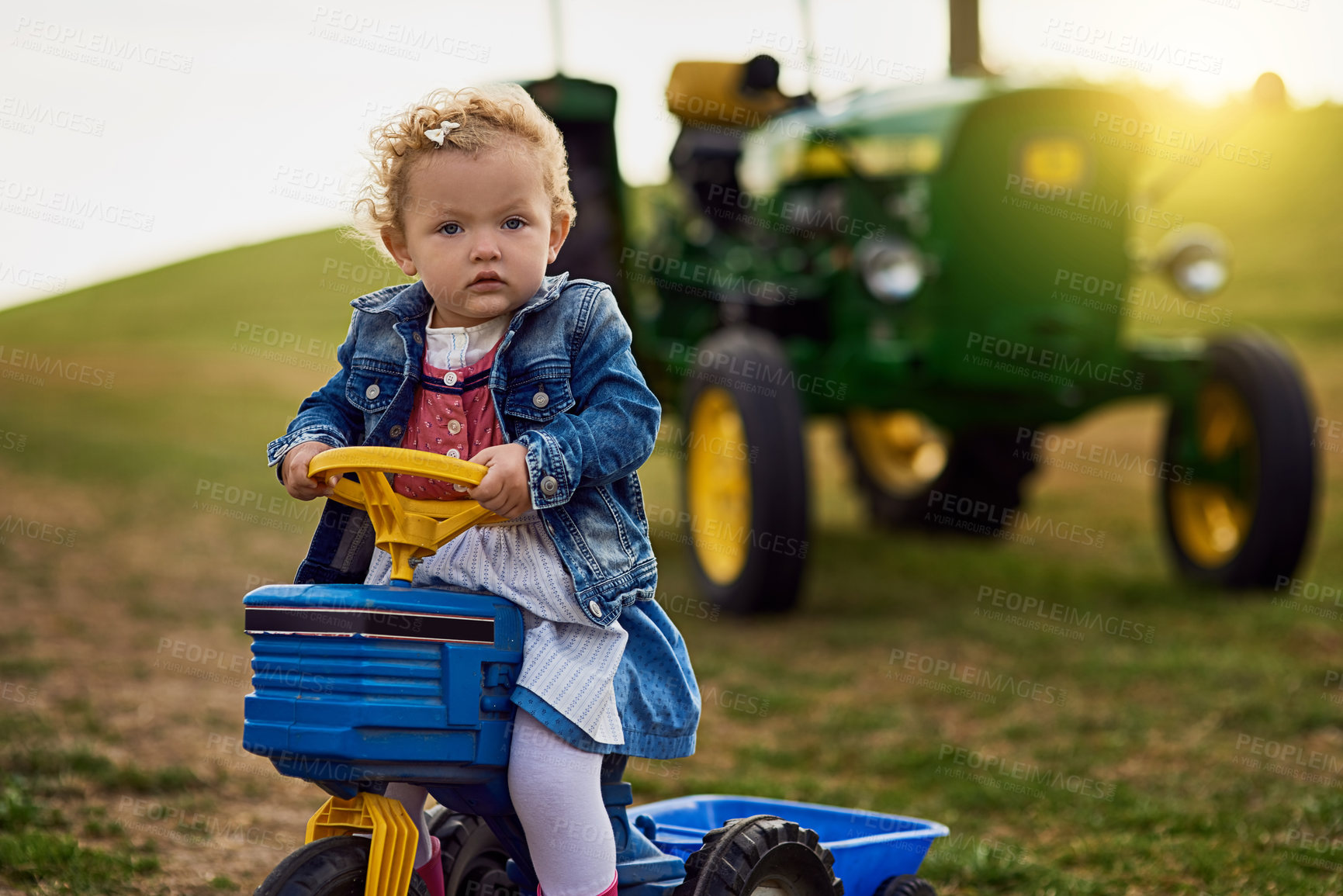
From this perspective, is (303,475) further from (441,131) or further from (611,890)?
(611,890)

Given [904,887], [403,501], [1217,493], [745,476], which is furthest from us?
[1217,493]

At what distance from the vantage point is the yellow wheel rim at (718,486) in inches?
234

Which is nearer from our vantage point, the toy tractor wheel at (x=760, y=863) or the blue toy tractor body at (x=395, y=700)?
the blue toy tractor body at (x=395, y=700)

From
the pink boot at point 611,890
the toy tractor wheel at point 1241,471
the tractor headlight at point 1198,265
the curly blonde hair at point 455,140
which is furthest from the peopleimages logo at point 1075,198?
the pink boot at point 611,890

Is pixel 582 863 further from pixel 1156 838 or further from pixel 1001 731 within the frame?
pixel 1001 731

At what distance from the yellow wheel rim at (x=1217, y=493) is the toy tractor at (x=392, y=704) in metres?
4.77

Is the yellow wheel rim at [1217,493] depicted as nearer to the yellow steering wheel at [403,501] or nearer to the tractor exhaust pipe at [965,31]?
the yellow steering wheel at [403,501]

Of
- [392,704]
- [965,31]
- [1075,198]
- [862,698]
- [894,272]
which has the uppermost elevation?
→ [965,31]

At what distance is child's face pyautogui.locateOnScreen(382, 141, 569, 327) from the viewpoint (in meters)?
1.91

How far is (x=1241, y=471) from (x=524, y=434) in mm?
5154

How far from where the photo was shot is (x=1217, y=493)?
6395mm

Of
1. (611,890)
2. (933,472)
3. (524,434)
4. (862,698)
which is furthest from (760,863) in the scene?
(933,472)

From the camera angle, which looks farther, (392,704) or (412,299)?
(412,299)

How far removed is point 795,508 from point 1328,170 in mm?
17438
